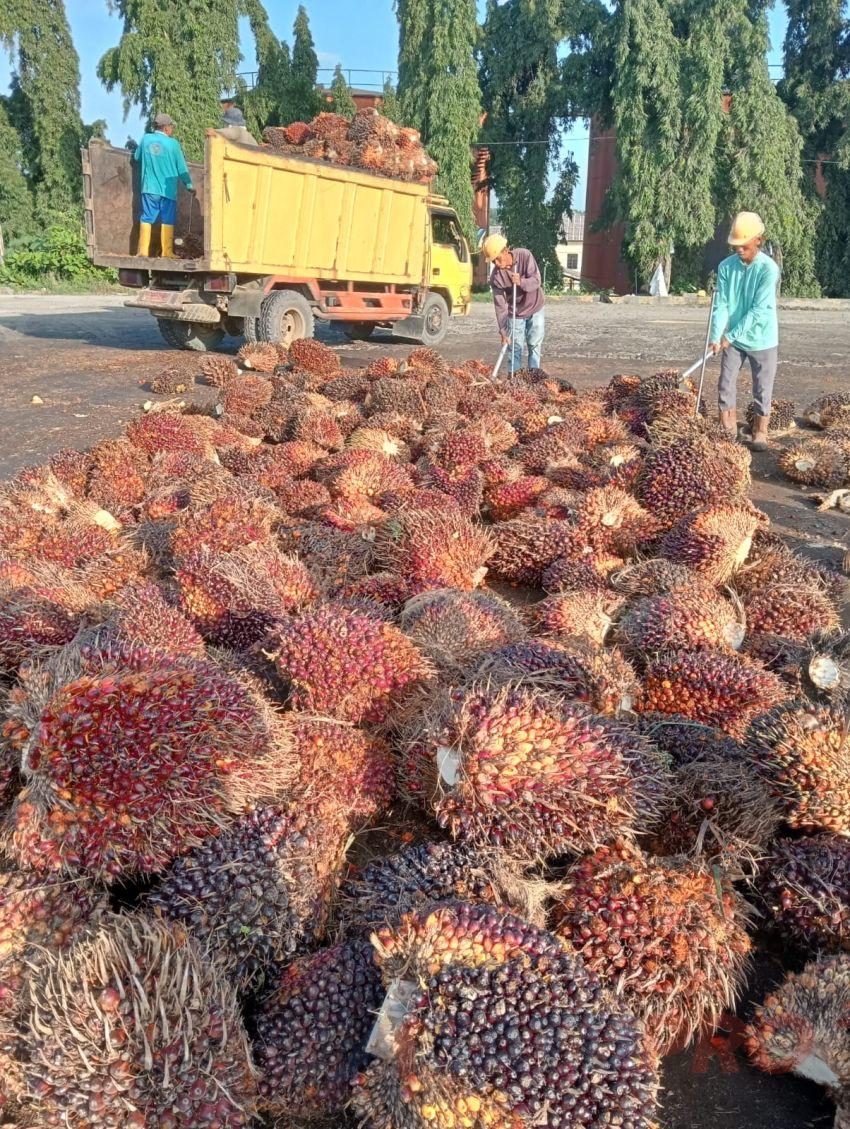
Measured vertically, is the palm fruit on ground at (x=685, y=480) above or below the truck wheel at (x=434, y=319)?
below

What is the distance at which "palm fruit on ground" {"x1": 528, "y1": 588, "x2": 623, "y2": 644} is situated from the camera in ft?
10.5

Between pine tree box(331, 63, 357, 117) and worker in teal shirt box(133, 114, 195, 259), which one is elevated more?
pine tree box(331, 63, 357, 117)

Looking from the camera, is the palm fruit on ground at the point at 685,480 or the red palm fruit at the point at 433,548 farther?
the palm fruit on ground at the point at 685,480

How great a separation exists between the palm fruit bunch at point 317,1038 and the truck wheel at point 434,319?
48.9ft

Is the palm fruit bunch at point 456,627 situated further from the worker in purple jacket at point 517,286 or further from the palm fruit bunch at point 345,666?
the worker in purple jacket at point 517,286

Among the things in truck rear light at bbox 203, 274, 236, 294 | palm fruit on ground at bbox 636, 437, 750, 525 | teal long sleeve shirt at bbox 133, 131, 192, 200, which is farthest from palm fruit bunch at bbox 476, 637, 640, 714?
teal long sleeve shirt at bbox 133, 131, 192, 200

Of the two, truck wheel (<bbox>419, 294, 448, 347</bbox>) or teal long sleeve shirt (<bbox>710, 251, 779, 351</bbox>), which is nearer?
teal long sleeve shirt (<bbox>710, 251, 779, 351</bbox>)

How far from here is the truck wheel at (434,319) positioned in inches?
621

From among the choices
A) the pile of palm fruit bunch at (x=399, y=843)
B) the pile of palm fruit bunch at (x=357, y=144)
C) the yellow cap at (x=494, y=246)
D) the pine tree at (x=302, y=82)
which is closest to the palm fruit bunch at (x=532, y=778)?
the pile of palm fruit bunch at (x=399, y=843)

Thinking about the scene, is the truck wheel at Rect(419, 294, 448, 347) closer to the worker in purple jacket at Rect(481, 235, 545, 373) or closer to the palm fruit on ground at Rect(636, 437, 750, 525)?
the worker in purple jacket at Rect(481, 235, 545, 373)

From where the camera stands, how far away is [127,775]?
1.89m

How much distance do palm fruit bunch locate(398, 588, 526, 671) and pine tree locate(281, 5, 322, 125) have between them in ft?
128

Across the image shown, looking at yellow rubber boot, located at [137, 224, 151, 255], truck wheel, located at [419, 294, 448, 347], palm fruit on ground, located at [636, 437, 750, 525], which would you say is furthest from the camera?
truck wheel, located at [419, 294, 448, 347]

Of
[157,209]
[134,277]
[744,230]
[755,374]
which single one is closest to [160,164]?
[157,209]
